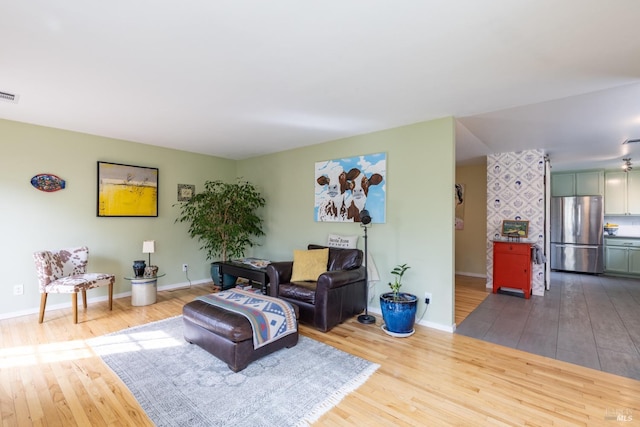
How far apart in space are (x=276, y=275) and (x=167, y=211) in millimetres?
2588

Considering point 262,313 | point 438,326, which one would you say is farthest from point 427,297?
point 262,313

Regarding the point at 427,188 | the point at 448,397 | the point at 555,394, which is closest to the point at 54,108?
the point at 427,188

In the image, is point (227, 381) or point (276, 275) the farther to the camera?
point (276, 275)

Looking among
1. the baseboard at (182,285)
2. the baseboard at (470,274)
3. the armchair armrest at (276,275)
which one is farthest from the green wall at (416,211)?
the baseboard at (470,274)

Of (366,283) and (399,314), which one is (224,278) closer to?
(366,283)

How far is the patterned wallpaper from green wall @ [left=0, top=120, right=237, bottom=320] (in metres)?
5.48

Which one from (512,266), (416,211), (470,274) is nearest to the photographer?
(416,211)

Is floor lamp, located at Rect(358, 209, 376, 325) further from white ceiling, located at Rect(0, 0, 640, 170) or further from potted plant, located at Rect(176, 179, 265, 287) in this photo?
potted plant, located at Rect(176, 179, 265, 287)

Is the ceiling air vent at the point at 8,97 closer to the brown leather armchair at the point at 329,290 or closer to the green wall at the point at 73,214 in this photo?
the green wall at the point at 73,214

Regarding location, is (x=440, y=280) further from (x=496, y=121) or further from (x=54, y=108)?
(x=54, y=108)

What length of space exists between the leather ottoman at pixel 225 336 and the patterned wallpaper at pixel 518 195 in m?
4.35

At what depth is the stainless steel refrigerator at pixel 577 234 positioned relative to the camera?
640 cm

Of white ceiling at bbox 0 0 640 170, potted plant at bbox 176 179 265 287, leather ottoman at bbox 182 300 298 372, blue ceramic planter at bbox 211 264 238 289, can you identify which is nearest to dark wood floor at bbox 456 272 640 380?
leather ottoman at bbox 182 300 298 372

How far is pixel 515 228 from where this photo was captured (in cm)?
501
